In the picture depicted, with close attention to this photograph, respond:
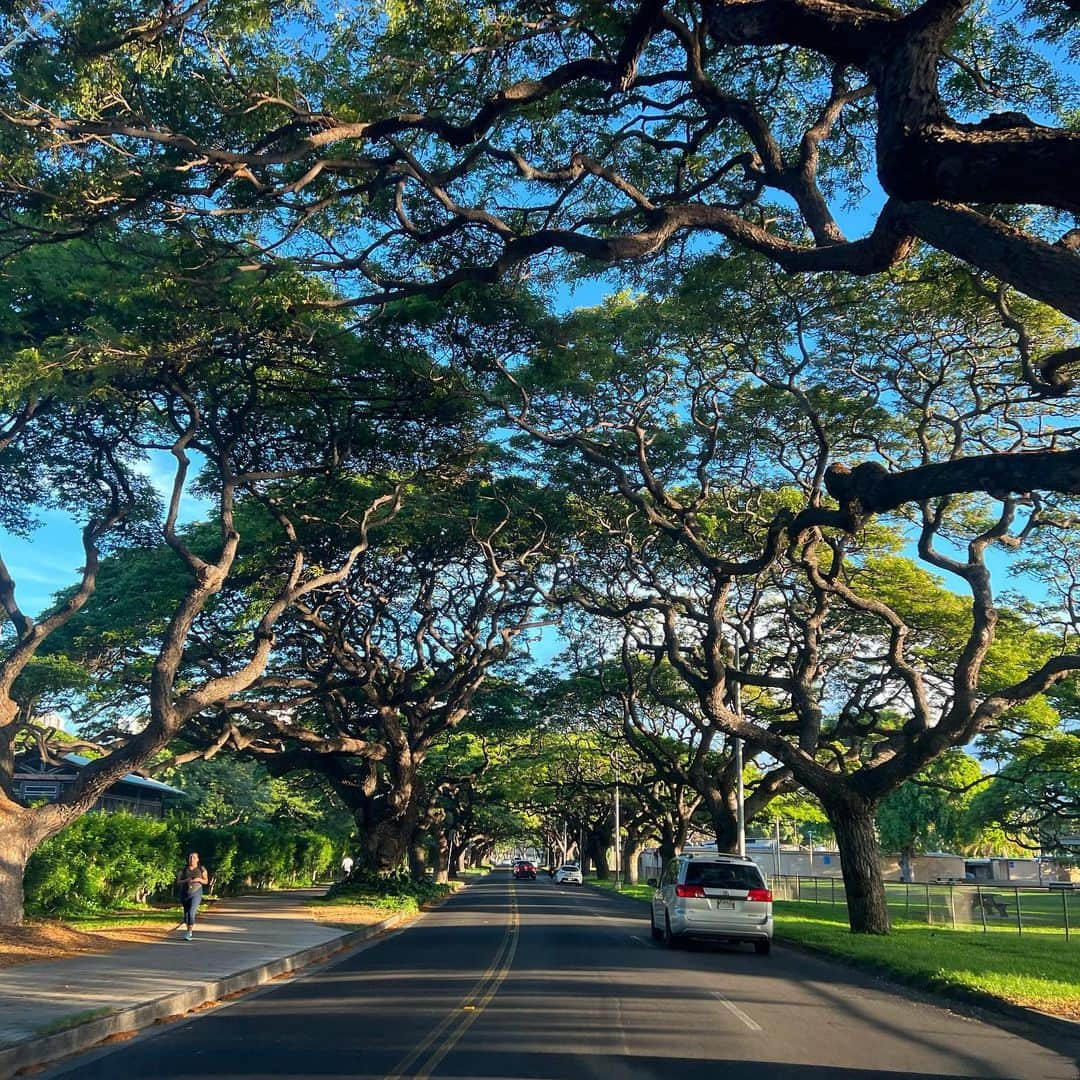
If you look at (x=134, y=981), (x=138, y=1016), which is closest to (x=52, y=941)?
(x=134, y=981)

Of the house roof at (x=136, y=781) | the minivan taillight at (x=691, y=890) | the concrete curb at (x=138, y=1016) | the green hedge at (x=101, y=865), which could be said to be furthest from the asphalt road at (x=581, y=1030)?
the house roof at (x=136, y=781)

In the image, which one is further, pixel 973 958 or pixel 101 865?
pixel 101 865

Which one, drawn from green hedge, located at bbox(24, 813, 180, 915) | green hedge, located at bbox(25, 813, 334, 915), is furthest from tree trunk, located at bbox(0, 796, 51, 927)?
green hedge, located at bbox(25, 813, 334, 915)

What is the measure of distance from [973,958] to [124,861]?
1900 cm

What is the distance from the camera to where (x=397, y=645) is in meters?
32.4

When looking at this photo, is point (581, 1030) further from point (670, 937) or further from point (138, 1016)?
point (670, 937)

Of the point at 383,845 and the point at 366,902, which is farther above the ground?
the point at 383,845

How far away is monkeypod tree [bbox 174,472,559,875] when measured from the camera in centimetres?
2523

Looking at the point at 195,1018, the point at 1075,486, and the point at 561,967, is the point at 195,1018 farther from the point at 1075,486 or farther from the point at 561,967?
the point at 1075,486

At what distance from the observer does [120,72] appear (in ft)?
34.8

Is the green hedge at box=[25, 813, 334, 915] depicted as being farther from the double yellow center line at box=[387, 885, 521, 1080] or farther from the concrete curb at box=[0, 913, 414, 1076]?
the double yellow center line at box=[387, 885, 521, 1080]

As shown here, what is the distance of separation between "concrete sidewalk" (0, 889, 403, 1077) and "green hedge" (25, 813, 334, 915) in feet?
11.8

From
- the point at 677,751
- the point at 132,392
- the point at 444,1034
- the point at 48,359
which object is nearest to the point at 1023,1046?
the point at 444,1034

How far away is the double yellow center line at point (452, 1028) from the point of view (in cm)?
823
